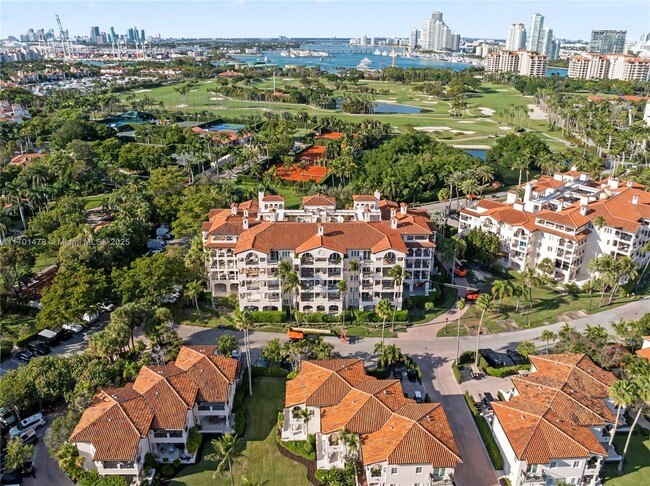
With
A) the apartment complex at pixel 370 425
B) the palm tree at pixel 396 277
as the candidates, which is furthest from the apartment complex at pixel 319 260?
the apartment complex at pixel 370 425

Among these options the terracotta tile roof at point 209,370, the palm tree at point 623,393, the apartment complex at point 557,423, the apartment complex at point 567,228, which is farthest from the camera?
the apartment complex at point 567,228

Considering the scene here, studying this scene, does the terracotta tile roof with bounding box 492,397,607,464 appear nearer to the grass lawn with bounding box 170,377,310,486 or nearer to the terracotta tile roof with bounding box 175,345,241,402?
the grass lawn with bounding box 170,377,310,486

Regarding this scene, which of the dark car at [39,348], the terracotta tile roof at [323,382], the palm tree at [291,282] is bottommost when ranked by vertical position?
the dark car at [39,348]

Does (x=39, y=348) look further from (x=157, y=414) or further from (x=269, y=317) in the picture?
(x=269, y=317)

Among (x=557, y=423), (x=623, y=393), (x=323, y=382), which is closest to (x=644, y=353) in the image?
(x=623, y=393)

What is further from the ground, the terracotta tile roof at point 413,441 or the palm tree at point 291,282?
the palm tree at point 291,282

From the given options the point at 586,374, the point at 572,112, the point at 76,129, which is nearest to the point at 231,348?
the point at 586,374

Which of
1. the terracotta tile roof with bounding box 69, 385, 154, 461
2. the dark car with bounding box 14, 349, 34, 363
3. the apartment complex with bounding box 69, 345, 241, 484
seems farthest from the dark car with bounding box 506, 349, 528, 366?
the dark car with bounding box 14, 349, 34, 363

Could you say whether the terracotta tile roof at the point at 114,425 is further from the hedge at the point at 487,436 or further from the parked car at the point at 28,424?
the hedge at the point at 487,436
